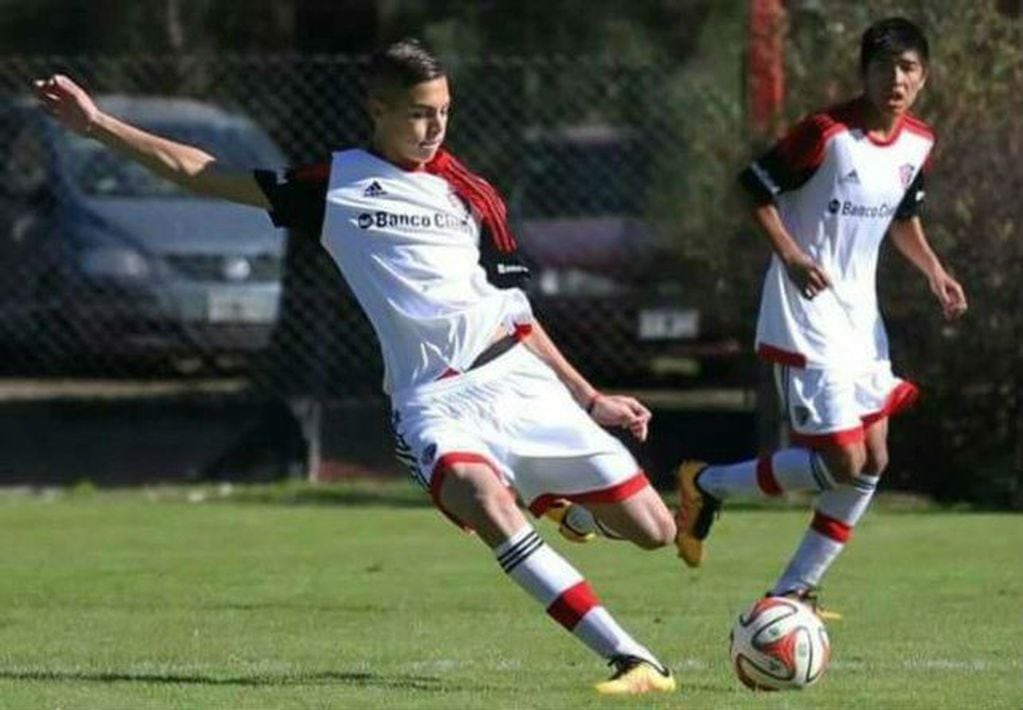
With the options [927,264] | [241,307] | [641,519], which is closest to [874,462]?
[927,264]

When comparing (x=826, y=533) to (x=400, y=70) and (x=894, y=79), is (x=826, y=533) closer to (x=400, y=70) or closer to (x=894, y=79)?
(x=894, y=79)

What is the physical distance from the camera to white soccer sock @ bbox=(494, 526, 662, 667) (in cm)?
771

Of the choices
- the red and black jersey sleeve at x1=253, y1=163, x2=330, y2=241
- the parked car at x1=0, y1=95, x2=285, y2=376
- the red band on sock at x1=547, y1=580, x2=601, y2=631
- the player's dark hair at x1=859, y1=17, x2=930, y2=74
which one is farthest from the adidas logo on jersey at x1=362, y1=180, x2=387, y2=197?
the parked car at x1=0, y1=95, x2=285, y2=376

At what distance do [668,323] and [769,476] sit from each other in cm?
643

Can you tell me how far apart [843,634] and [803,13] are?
675 cm

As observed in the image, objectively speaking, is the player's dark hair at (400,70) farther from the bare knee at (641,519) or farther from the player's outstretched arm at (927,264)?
the player's outstretched arm at (927,264)

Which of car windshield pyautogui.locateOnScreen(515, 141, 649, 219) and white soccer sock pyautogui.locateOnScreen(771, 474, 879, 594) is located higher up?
white soccer sock pyautogui.locateOnScreen(771, 474, 879, 594)

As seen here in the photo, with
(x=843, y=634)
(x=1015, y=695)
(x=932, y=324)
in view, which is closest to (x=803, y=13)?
(x=932, y=324)

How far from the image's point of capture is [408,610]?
10.2 meters

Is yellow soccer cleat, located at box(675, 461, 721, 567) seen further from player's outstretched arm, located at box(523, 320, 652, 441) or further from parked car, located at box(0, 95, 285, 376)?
parked car, located at box(0, 95, 285, 376)

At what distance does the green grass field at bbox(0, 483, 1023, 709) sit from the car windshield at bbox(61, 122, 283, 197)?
281 cm

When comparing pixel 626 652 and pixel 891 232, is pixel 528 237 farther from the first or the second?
pixel 626 652

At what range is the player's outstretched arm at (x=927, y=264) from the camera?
32.8ft

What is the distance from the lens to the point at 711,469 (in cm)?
1044
